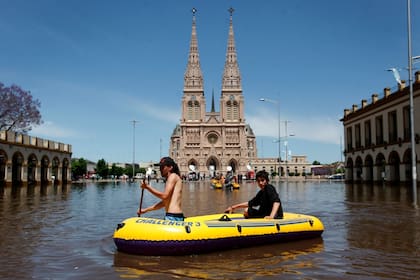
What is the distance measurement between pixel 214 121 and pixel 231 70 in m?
15.0

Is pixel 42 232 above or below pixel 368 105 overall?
below

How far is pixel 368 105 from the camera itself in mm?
40094

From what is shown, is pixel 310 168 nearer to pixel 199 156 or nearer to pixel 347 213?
pixel 199 156

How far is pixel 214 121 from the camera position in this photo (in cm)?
11281

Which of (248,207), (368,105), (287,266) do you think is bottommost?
(287,266)

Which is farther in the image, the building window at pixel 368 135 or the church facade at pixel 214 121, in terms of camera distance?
the church facade at pixel 214 121

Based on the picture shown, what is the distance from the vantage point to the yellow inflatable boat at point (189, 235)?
679cm

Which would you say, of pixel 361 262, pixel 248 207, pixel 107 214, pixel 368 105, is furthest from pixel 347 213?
pixel 368 105

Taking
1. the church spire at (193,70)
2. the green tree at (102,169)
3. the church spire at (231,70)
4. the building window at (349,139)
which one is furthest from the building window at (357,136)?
the church spire at (193,70)

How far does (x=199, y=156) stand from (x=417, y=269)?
103295mm

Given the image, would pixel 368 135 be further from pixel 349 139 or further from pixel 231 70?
pixel 231 70

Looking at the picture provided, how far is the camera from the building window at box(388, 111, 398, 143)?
115ft

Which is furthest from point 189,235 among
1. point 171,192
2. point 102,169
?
point 102,169

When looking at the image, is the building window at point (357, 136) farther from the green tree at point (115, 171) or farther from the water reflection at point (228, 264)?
the green tree at point (115, 171)
